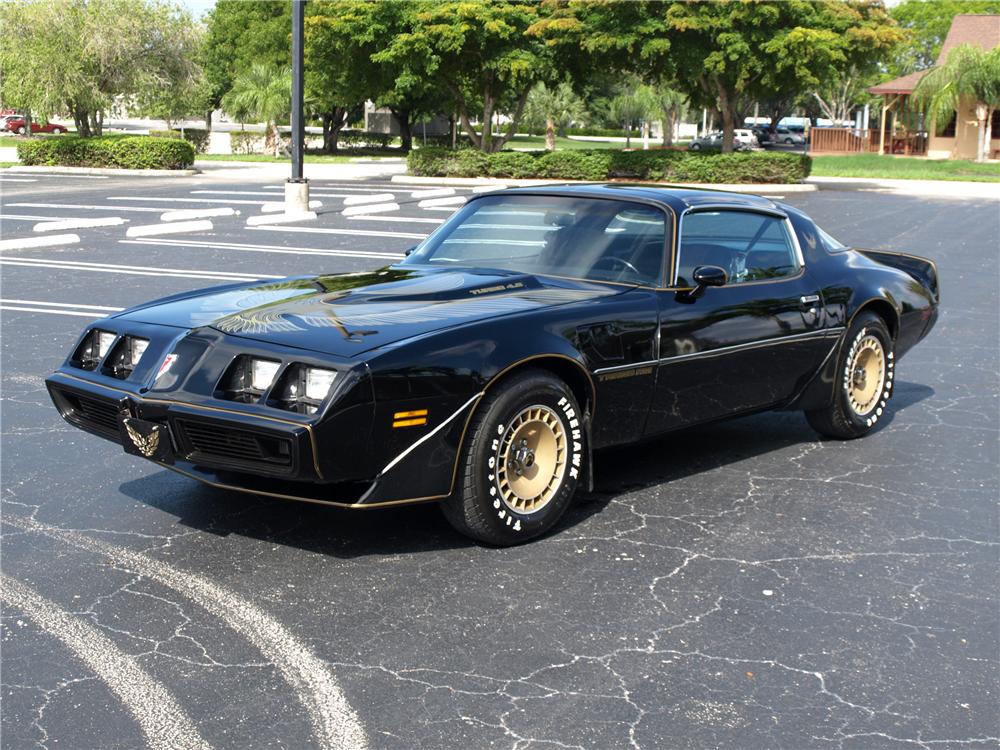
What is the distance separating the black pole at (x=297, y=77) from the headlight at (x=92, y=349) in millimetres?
16987

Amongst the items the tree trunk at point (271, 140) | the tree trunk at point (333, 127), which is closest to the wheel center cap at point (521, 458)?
the tree trunk at point (271, 140)

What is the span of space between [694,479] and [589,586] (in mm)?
1786

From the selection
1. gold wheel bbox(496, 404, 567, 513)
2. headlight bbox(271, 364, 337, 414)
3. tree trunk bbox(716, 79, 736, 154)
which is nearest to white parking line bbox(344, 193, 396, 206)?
tree trunk bbox(716, 79, 736, 154)

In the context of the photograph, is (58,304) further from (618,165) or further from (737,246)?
(618,165)

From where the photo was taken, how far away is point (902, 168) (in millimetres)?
49531

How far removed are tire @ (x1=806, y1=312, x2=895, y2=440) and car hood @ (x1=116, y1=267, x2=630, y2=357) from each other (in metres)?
1.94

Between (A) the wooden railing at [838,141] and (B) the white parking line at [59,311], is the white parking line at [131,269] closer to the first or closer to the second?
(B) the white parking line at [59,311]

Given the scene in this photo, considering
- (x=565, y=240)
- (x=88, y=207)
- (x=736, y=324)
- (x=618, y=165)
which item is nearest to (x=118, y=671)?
(x=565, y=240)

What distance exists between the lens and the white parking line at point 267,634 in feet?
11.9

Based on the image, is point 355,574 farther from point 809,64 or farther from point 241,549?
point 809,64

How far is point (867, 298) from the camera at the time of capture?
23.5 feet

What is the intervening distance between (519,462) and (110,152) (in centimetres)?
3775

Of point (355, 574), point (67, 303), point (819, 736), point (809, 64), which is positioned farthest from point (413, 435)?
point (809, 64)

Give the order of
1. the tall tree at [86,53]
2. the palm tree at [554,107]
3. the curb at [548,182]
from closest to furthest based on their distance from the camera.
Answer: the curb at [548,182] → the tall tree at [86,53] → the palm tree at [554,107]
